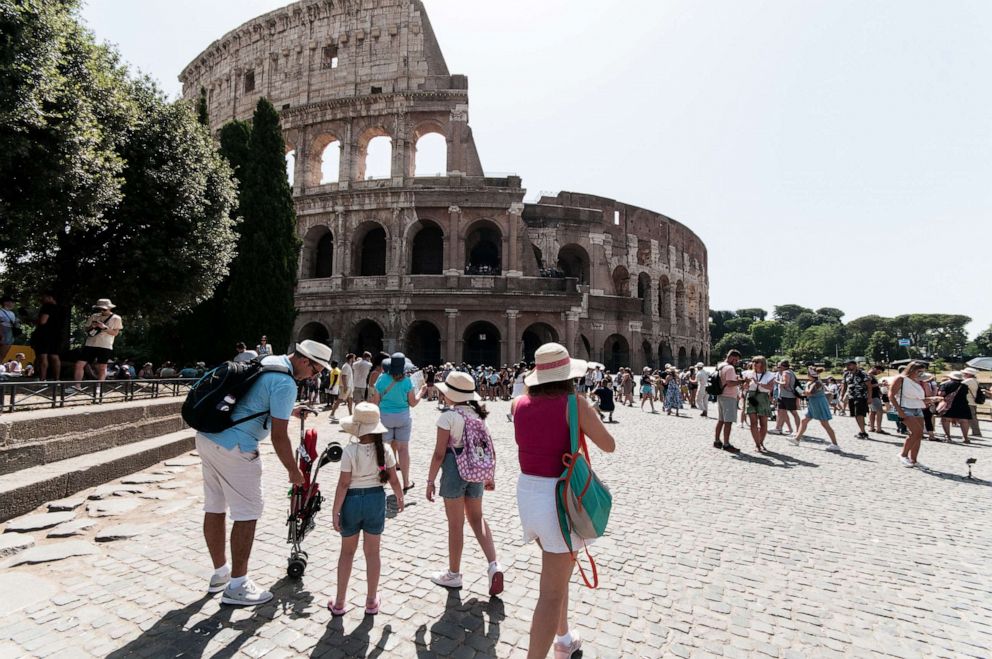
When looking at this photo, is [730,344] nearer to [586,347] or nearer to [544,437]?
[586,347]

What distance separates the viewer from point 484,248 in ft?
91.9

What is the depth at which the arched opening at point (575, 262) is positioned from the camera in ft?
99.7

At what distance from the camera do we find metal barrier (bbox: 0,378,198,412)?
560cm

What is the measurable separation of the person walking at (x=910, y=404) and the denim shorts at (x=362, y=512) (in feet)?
29.0

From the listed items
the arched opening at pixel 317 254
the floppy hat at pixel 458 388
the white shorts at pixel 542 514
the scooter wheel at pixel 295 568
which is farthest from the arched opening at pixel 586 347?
the white shorts at pixel 542 514

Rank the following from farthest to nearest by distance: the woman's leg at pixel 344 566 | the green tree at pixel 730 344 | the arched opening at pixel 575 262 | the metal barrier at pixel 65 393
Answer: the green tree at pixel 730 344
the arched opening at pixel 575 262
the metal barrier at pixel 65 393
the woman's leg at pixel 344 566

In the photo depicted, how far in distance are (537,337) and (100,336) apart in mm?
20335

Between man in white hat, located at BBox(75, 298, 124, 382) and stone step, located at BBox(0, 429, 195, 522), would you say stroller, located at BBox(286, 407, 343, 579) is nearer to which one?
stone step, located at BBox(0, 429, 195, 522)

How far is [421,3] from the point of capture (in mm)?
26156

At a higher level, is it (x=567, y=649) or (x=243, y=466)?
(x=243, y=466)

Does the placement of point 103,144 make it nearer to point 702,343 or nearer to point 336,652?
point 336,652

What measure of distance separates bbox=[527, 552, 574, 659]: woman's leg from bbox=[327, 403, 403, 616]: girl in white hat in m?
1.14

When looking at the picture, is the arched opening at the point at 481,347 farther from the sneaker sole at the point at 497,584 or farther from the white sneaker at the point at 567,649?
the white sneaker at the point at 567,649

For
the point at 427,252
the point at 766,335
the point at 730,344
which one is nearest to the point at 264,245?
the point at 427,252
